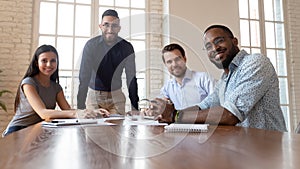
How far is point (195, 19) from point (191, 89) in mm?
1888

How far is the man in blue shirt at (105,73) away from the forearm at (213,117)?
89cm

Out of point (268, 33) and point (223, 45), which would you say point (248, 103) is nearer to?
point (223, 45)

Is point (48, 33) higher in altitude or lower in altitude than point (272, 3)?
lower

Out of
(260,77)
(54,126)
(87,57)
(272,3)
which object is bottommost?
(54,126)

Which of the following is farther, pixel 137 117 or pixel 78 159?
pixel 137 117

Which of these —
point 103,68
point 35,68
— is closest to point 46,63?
point 35,68

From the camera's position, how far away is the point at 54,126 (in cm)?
118

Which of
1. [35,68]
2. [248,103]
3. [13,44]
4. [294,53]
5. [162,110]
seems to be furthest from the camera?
[294,53]

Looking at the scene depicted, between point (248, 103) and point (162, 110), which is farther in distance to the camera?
point (162, 110)

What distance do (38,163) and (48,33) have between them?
362 cm

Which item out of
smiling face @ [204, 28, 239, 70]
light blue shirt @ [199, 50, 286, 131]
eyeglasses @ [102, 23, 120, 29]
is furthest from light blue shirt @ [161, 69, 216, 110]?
light blue shirt @ [199, 50, 286, 131]

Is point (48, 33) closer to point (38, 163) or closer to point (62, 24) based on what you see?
point (62, 24)

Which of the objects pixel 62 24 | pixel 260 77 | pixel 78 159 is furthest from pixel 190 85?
pixel 62 24

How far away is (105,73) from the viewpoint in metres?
2.32
